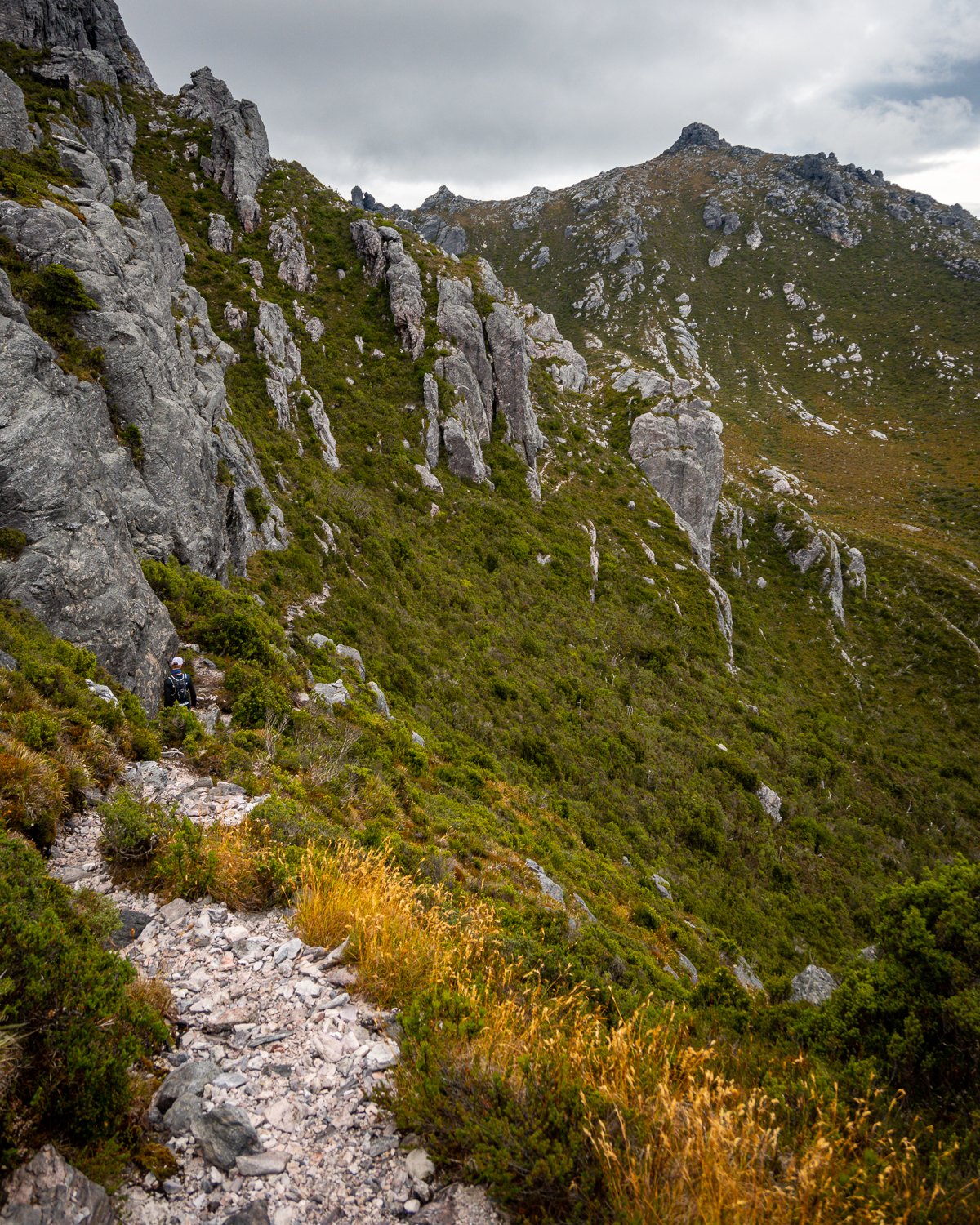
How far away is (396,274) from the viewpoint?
4522cm

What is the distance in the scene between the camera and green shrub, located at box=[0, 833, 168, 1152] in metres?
3.03

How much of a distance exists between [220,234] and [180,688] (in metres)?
45.7

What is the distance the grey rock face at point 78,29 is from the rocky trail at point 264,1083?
211ft

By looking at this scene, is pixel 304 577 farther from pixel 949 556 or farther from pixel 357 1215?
pixel 949 556

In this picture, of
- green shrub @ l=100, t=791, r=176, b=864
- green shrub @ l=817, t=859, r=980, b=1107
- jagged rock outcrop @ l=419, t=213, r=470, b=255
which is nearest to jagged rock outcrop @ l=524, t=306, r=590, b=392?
green shrub @ l=817, t=859, r=980, b=1107

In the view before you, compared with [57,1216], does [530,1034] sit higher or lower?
lower

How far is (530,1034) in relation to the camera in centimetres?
435

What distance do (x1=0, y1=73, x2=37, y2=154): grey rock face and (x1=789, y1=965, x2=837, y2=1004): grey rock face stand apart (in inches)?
1574

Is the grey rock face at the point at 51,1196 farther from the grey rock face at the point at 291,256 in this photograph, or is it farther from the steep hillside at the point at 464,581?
the grey rock face at the point at 291,256

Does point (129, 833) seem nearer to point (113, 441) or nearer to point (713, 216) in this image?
point (113, 441)

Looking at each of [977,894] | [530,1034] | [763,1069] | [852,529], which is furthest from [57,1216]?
[852,529]

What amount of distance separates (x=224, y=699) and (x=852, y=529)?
85.6 m

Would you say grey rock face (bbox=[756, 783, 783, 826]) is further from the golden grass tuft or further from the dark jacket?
the dark jacket

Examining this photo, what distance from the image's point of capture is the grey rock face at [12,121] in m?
22.7
